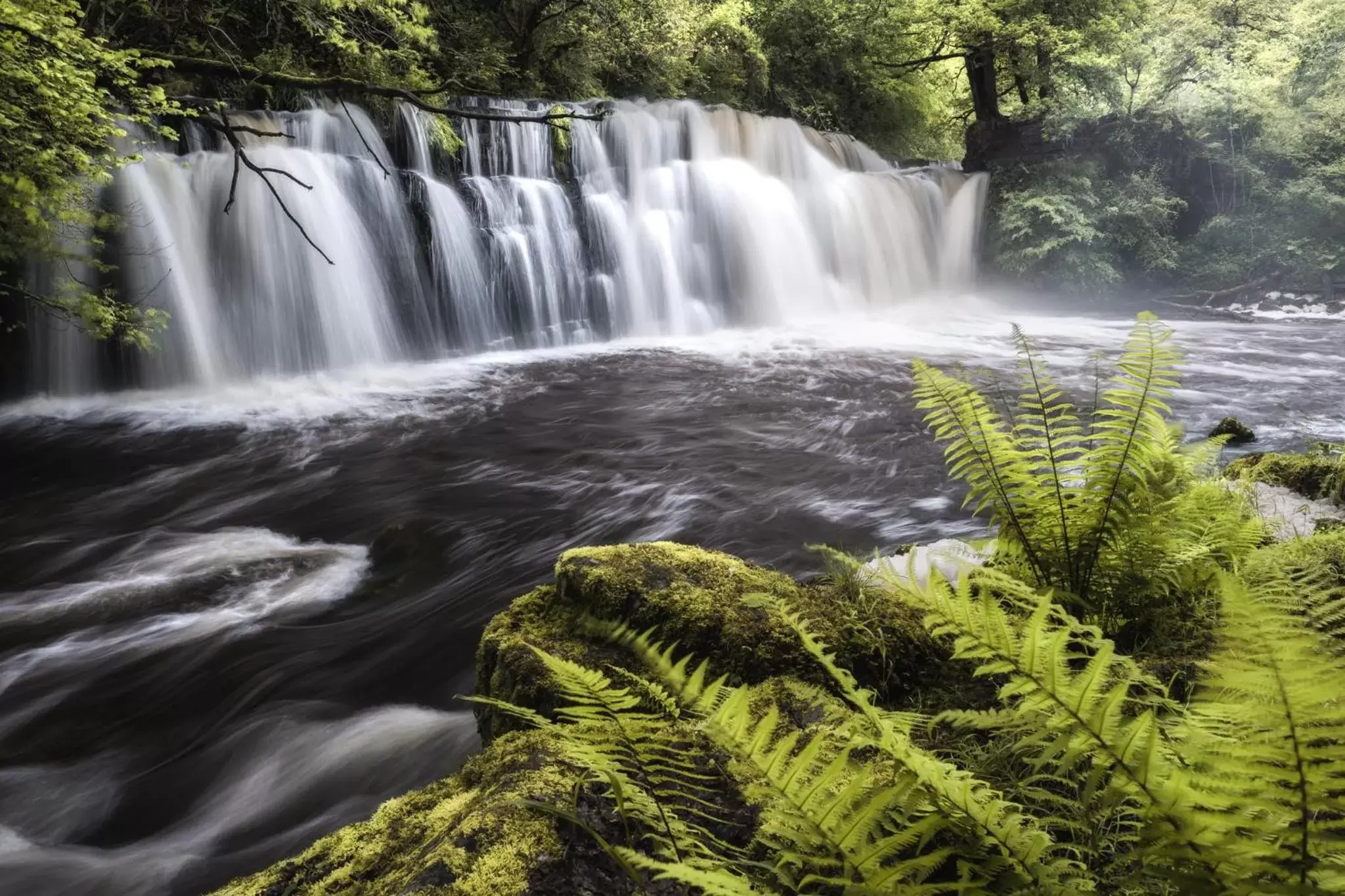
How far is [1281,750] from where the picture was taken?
86cm

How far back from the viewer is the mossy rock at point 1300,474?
4301 mm

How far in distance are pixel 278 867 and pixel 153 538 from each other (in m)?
5.63

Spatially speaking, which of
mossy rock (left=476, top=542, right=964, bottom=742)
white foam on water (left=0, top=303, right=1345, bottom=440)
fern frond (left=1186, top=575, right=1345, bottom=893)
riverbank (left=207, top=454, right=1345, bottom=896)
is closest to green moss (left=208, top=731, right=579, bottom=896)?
riverbank (left=207, top=454, right=1345, bottom=896)

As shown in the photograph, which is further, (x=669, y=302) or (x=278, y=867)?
(x=669, y=302)

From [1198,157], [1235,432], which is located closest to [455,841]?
[1235,432]

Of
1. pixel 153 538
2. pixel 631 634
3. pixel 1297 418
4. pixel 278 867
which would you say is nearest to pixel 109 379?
pixel 153 538

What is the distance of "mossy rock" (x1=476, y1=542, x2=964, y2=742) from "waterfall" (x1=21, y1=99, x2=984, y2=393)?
519cm

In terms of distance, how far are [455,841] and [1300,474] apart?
5200mm

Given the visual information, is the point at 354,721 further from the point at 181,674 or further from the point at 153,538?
the point at 153,538

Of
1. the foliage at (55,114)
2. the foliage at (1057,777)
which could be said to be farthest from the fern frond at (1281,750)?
the foliage at (55,114)

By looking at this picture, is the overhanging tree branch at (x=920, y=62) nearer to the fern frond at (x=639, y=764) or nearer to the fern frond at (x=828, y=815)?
the fern frond at (x=639, y=764)

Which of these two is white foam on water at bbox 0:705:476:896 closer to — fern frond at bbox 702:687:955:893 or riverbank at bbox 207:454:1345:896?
riverbank at bbox 207:454:1345:896

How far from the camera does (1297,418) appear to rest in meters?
9.49

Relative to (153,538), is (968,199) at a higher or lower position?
higher
